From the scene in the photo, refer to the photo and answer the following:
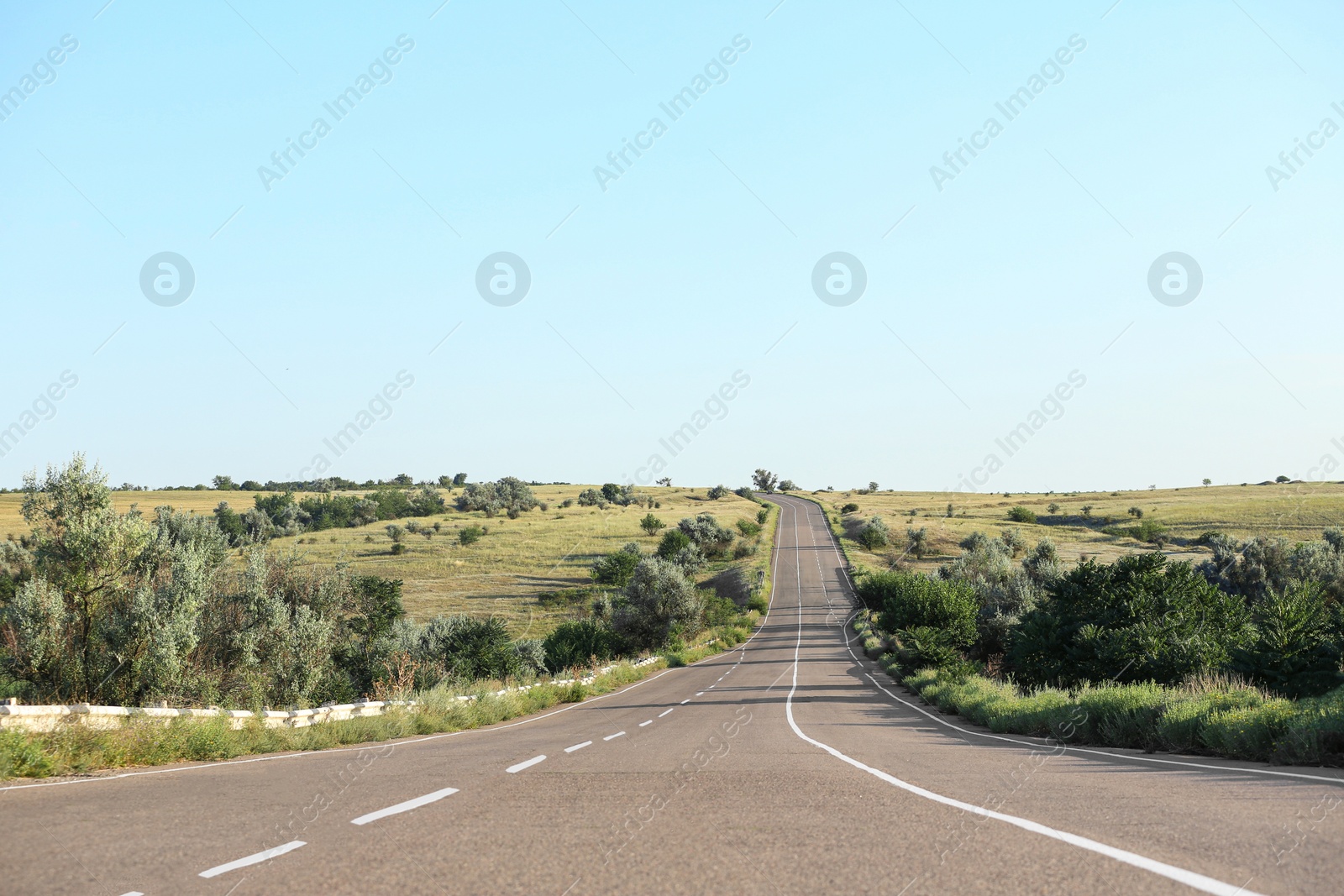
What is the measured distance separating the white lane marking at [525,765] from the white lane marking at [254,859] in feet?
15.3

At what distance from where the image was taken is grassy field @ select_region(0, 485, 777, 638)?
6344 centimetres

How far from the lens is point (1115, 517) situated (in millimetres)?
108438

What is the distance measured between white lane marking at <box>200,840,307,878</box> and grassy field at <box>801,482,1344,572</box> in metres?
65.3

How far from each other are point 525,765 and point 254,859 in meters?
6.16

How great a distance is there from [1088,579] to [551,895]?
2744cm

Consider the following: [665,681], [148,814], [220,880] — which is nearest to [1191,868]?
[220,880]

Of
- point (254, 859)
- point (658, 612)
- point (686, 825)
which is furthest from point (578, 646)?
point (254, 859)

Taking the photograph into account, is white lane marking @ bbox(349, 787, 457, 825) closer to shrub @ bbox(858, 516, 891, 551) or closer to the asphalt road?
the asphalt road

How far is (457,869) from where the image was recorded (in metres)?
5.32

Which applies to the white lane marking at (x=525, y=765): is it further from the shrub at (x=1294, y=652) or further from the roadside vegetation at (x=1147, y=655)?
the shrub at (x=1294, y=652)

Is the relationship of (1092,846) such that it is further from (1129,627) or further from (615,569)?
(615,569)

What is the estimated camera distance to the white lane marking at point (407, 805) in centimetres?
702

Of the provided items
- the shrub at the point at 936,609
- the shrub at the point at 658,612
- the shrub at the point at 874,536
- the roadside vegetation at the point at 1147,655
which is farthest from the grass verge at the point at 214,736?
the shrub at the point at 874,536

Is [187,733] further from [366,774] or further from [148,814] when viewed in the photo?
[148,814]
